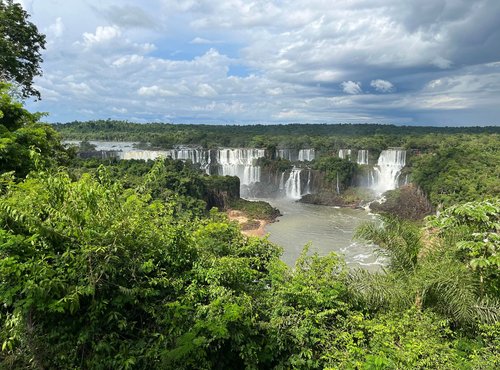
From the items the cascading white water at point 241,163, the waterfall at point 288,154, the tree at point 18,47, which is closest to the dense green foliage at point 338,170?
the waterfall at point 288,154

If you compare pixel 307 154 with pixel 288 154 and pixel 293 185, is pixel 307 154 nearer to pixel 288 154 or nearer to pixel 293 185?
pixel 288 154

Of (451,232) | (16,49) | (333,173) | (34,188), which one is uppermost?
(16,49)

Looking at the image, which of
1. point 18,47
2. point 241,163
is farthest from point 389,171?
point 18,47

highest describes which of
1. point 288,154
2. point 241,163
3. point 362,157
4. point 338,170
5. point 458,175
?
point 288,154

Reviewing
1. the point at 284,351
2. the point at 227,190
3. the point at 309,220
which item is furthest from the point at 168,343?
the point at 227,190

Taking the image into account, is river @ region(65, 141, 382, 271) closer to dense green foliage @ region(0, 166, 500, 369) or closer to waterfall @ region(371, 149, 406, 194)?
waterfall @ region(371, 149, 406, 194)

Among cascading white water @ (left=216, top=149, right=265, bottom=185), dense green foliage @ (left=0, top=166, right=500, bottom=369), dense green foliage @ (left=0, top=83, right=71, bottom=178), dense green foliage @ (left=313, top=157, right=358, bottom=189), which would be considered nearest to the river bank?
cascading white water @ (left=216, top=149, right=265, bottom=185)

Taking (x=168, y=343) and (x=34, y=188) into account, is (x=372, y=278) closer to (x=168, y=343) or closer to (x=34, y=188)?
(x=168, y=343)

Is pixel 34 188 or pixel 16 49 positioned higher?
pixel 16 49
